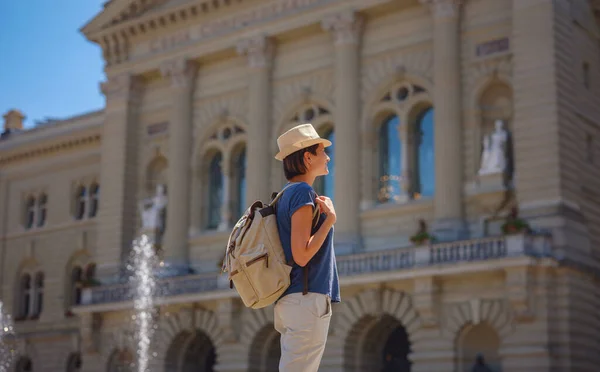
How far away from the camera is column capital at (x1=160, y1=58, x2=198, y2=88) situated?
33.9 m

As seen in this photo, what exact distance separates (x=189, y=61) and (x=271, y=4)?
3.61 meters

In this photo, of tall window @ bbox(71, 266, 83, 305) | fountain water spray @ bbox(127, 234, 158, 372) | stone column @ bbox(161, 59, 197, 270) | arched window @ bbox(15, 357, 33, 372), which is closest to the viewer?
fountain water spray @ bbox(127, 234, 158, 372)

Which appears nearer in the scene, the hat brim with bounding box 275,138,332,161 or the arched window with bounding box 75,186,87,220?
the hat brim with bounding box 275,138,332,161

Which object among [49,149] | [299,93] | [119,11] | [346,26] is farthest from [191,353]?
[49,149]

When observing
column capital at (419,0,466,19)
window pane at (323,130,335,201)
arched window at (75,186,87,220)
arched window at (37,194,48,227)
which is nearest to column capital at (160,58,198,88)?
window pane at (323,130,335,201)

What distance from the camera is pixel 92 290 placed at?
33.9m

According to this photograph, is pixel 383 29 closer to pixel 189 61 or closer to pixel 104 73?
pixel 189 61

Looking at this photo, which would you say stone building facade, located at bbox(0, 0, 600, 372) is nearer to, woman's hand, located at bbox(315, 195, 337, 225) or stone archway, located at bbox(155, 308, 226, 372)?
stone archway, located at bbox(155, 308, 226, 372)

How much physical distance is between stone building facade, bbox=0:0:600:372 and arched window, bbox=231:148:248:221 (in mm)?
87

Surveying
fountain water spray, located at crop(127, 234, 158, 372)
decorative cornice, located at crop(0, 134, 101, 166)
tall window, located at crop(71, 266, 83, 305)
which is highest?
decorative cornice, located at crop(0, 134, 101, 166)

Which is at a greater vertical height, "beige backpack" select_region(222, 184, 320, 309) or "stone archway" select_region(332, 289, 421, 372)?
"stone archway" select_region(332, 289, 421, 372)

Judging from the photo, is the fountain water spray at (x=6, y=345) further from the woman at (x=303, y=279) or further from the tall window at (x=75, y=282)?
the woman at (x=303, y=279)

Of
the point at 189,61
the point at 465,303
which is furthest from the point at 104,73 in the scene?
the point at 465,303

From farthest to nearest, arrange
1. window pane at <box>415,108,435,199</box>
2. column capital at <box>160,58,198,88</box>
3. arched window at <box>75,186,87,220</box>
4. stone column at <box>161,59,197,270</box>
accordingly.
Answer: arched window at <box>75,186,87,220</box>
column capital at <box>160,58,198,88</box>
stone column at <box>161,59,197,270</box>
window pane at <box>415,108,435,199</box>
